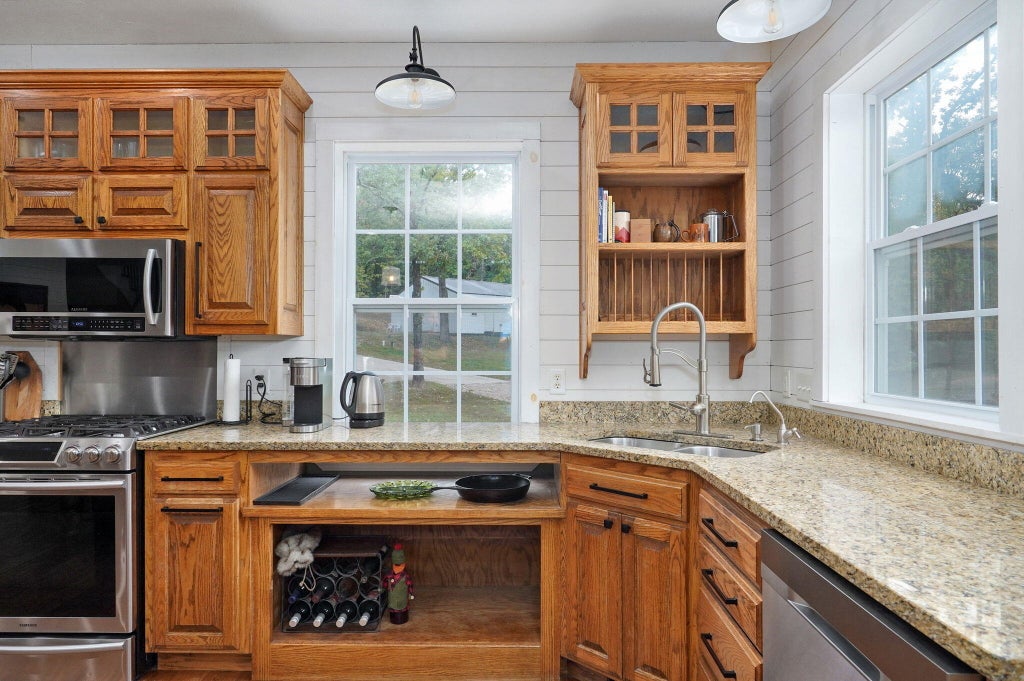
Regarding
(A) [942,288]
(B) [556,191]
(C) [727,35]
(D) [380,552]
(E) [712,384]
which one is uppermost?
(C) [727,35]

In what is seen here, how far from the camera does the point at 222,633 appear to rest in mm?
2250

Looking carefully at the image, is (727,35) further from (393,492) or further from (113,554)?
(113,554)

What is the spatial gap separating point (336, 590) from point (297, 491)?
1.43 feet

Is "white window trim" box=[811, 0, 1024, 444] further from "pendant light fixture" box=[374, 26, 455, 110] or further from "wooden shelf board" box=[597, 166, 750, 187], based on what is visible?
"pendant light fixture" box=[374, 26, 455, 110]

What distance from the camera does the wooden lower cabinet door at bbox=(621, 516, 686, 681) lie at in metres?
1.89

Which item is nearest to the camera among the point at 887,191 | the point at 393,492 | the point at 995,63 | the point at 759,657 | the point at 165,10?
the point at 759,657

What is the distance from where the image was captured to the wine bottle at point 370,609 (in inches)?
92.6

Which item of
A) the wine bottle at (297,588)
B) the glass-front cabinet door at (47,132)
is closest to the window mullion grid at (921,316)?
the wine bottle at (297,588)

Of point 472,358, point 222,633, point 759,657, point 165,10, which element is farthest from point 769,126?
point 222,633

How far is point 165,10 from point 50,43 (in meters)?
0.78

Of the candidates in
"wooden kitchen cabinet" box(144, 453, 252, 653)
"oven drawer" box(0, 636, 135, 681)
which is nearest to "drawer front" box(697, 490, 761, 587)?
"wooden kitchen cabinet" box(144, 453, 252, 653)

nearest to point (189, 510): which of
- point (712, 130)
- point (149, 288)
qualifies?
point (149, 288)

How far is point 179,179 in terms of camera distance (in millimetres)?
Answer: 2594

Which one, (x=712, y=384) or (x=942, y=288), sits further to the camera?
(x=712, y=384)
